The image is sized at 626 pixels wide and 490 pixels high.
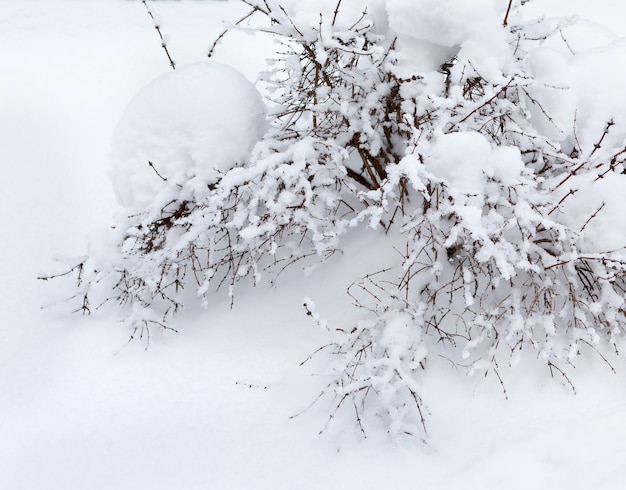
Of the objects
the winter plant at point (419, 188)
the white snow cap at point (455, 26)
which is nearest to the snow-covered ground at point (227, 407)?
the winter plant at point (419, 188)

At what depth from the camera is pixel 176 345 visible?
305 centimetres

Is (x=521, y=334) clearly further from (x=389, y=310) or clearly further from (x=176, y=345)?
(x=176, y=345)

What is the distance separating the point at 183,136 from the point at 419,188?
1310mm

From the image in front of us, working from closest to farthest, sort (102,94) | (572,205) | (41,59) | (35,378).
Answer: (572,205)
(35,378)
(102,94)
(41,59)

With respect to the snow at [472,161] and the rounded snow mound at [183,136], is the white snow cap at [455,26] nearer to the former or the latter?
the snow at [472,161]

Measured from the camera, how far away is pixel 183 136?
9.62ft

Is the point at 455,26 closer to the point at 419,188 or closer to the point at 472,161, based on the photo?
the point at 472,161

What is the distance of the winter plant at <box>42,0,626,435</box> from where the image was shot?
2.52 meters

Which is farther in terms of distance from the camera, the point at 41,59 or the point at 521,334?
the point at 41,59

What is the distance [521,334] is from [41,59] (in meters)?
4.99

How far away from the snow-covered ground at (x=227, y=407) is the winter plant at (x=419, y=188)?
0.14m

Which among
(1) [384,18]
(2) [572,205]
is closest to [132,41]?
(1) [384,18]

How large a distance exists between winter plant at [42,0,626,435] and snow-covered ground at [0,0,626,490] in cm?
14

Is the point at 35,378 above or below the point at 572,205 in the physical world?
below
